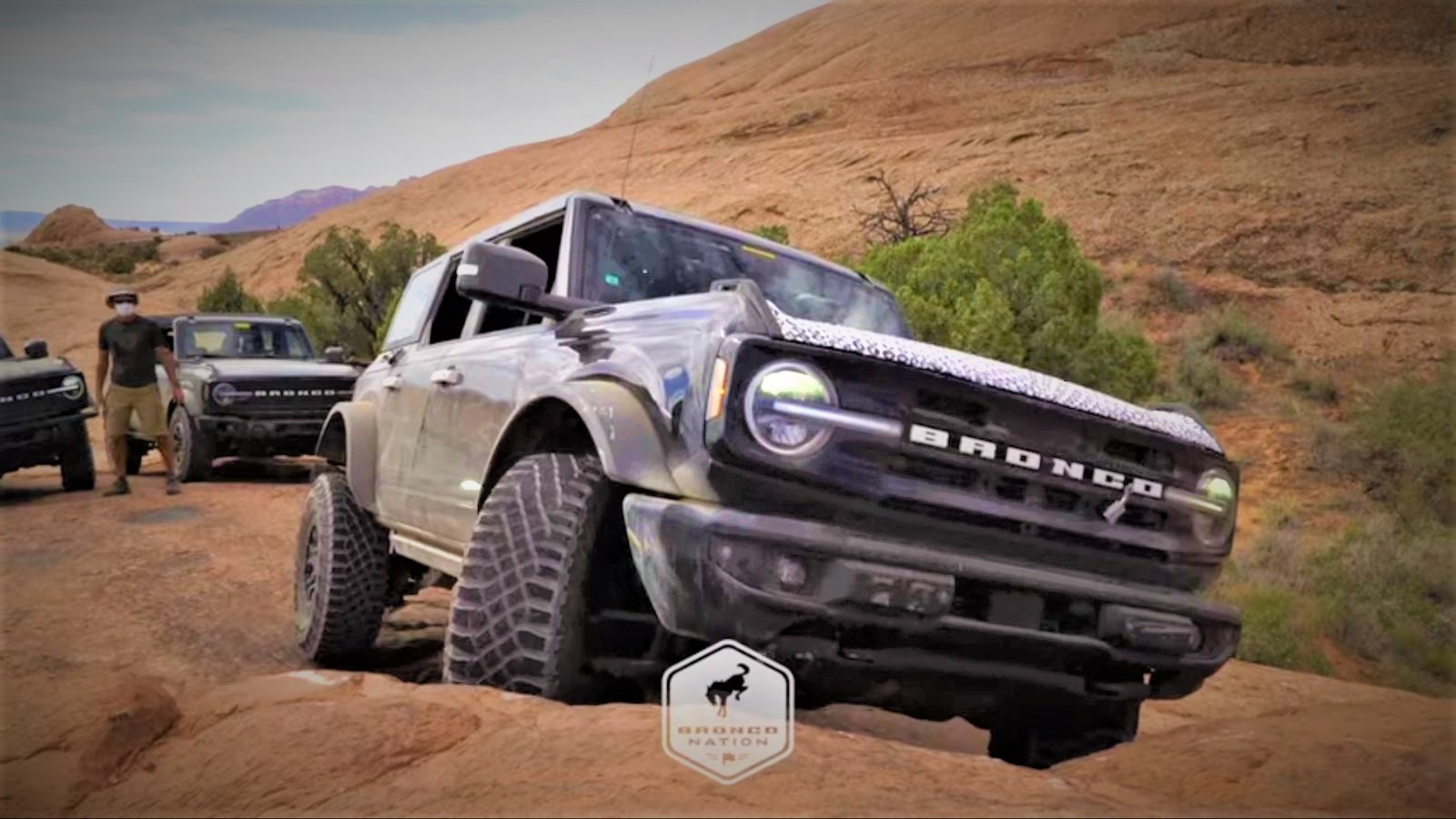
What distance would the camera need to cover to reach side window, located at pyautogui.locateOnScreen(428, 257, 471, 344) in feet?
14.0

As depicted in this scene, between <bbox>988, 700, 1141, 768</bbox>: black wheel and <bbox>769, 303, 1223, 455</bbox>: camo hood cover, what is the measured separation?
803 mm

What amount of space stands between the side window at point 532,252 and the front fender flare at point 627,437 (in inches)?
37.5

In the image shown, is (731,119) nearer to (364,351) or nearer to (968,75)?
(968,75)

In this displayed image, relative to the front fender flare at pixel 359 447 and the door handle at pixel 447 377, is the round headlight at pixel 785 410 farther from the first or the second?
the front fender flare at pixel 359 447

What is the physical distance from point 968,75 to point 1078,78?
452 centimetres

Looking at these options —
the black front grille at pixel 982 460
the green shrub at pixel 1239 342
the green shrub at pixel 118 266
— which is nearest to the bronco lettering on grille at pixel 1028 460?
the black front grille at pixel 982 460

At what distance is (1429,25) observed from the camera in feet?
103

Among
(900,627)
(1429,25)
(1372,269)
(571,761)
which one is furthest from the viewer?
(1429,25)

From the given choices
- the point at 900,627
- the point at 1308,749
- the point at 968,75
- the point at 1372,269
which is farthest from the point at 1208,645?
the point at 968,75

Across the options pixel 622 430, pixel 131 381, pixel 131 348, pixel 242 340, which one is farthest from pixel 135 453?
pixel 622 430

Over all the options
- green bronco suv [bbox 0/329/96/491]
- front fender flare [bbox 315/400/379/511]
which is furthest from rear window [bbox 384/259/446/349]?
green bronco suv [bbox 0/329/96/491]

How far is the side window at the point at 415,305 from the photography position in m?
4.54

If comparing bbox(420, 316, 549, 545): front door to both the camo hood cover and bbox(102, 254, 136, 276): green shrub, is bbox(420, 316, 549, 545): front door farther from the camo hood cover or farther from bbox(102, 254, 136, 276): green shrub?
bbox(102, 254, 136, 276): green shrub

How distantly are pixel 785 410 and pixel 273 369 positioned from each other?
8.99m
